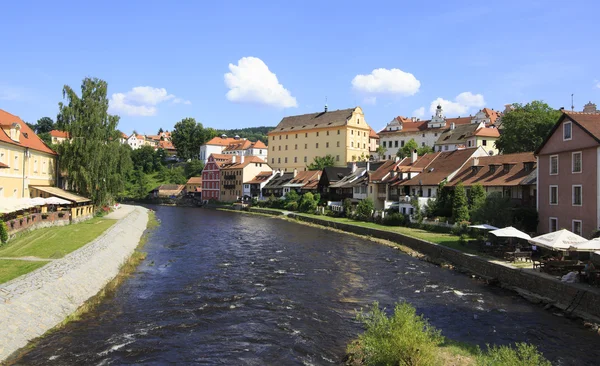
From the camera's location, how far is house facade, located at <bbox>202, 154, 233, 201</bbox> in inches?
4269

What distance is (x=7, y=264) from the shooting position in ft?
65.1

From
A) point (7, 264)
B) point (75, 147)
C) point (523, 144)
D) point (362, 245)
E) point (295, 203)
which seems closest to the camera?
point (7, 264)

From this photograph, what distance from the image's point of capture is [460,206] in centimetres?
4009

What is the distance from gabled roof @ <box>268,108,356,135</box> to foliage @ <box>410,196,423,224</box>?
49.3 m

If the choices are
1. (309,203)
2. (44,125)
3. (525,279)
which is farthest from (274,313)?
(44,125)

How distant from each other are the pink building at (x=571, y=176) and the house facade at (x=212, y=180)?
83.9m

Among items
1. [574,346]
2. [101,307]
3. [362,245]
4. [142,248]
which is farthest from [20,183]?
[574,346]

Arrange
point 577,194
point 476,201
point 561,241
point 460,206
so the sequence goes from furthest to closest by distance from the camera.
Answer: point 460,206, point 476,201, point 577,194, point 561,241

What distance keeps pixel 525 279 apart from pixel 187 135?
13223 centimetres

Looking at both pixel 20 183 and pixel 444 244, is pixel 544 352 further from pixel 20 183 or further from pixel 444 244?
Result: pixel 20 183

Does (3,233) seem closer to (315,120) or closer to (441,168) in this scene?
(441,168)

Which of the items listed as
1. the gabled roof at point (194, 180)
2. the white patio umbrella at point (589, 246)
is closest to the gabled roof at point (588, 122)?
the white patio umbrella at point (589, 246)

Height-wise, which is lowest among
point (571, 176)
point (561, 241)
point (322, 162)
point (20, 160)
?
point (561, 241)

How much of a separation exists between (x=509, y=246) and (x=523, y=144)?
3659 centimetres
